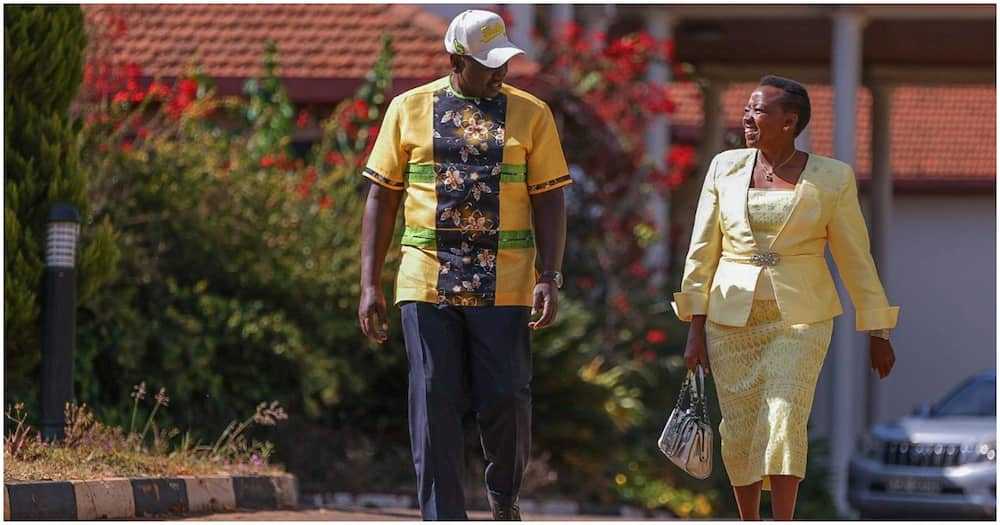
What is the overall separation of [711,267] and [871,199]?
18.6 metres

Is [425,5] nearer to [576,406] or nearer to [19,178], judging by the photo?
[576,406]

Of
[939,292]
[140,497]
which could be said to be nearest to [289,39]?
[140,497]

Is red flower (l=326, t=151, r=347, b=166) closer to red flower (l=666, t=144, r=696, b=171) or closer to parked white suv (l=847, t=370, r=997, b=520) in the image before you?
red flower (l=666, t=144, r=696, b=171)

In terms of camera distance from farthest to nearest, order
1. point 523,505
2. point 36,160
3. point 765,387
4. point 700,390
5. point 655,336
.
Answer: point 655,336 < point 523,505 < point 36,160 < point 700,390 < point 765,387

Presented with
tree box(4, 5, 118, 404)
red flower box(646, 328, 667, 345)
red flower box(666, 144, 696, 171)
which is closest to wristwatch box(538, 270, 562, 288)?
tree box(4, 5, 118, 404)

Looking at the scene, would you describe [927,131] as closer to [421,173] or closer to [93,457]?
[93,457]

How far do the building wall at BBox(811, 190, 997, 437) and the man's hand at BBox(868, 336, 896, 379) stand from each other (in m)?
23.7

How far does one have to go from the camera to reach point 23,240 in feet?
32.6

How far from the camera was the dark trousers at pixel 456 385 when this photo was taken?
6555 millimetres

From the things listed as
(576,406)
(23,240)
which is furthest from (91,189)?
(576,406)

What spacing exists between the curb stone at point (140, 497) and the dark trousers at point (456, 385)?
Result: 1.68 metres

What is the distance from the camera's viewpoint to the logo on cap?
657cm

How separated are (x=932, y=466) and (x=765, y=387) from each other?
11.3 metres

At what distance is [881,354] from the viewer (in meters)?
6.92
